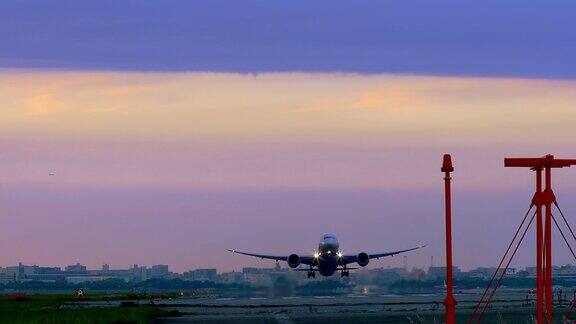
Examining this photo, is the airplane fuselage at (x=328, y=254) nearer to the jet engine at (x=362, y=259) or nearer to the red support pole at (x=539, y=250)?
the jet engine at (x=362, y=259)

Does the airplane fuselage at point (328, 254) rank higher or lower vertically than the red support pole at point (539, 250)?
higher

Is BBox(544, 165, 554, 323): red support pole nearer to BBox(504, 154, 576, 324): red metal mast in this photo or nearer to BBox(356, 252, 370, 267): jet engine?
BBox(504, 154, 576, 324): red metal mast

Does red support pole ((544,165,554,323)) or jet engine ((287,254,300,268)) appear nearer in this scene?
red support pole ((544,165,554,323))

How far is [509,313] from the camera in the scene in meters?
75.3

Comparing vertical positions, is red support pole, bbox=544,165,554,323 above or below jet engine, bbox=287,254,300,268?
below

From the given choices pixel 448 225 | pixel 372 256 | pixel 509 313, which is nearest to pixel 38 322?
pixel 509 313

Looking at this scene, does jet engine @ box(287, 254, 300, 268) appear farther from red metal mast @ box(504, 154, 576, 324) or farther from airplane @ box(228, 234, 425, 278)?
red metal mast @ box(504, 154, 576, 324)

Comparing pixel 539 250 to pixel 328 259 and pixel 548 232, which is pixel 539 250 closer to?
pixel 548 232

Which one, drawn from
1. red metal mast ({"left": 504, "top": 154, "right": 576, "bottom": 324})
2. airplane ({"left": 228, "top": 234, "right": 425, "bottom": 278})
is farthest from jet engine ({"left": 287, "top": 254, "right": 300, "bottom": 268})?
red metal mast ({"left": 504, "top": 154, "right": 576, "bottom": 324})

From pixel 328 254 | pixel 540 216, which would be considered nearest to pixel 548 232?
pixel 540 216

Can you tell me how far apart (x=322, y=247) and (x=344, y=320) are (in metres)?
57.3

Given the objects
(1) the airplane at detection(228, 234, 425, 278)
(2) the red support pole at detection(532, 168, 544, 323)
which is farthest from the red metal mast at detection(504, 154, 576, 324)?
(1) the airplane at detection(228, 234, 425, 278)

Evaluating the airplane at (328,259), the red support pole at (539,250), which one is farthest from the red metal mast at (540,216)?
the airplane at (328,259)

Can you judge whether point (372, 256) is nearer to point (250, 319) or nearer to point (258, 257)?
point (258, 257)
